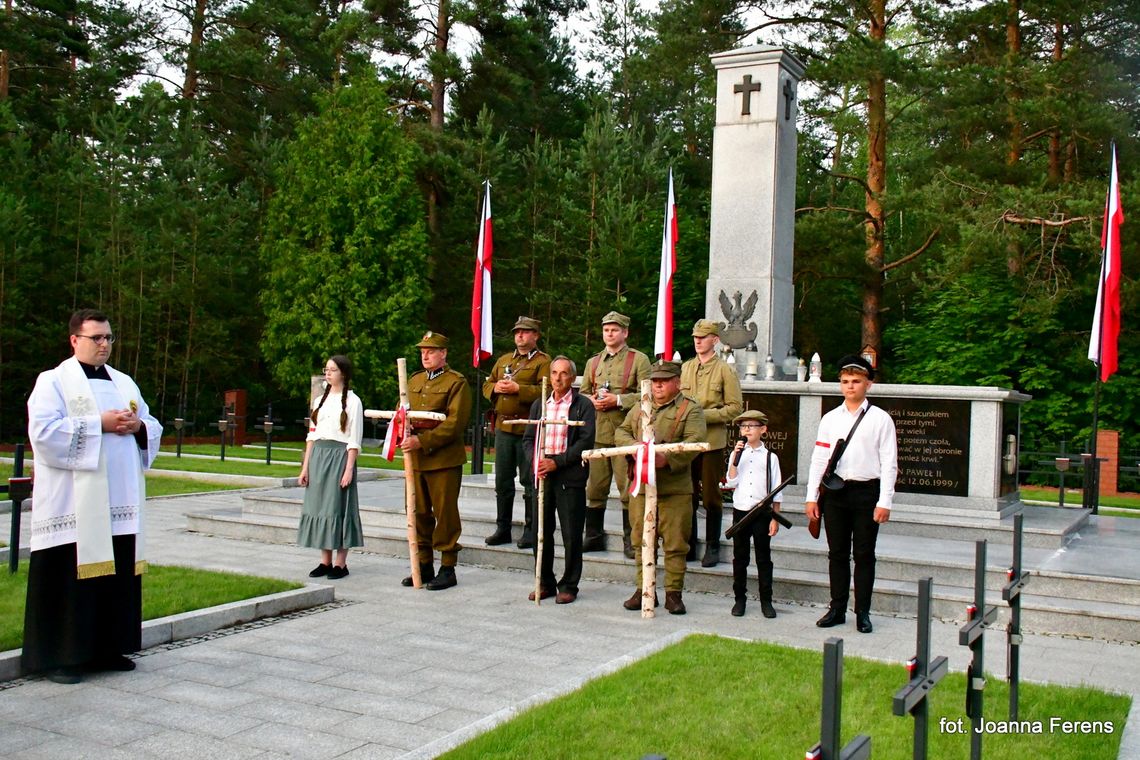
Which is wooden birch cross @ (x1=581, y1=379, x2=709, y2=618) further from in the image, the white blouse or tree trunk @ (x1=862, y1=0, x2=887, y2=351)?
tree trunk @ (x1=862, y1=0, x2=887, y2=351)

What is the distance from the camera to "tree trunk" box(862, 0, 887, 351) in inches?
979

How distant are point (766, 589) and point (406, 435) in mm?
3094

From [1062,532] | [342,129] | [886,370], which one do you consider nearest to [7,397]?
[342,129]

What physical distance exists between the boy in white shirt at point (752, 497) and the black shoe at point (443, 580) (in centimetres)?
236

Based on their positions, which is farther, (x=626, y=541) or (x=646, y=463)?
(x=626, y=541)

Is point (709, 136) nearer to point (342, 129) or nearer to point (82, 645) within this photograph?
point (342, 129)

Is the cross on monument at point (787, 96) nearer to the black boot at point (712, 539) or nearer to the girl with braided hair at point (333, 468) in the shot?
the black boot at point (712, 539)

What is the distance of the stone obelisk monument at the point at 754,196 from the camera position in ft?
42.5

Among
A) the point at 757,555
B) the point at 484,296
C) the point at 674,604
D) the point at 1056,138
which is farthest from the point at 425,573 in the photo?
the point at 1056,138

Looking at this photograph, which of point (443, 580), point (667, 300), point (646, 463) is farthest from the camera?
point (667, 300)

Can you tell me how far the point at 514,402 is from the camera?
31.4 feet

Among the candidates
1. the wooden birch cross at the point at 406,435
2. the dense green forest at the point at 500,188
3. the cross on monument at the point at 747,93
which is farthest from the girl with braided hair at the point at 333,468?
the dense green forest at the point at 500,188

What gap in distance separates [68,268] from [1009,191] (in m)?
23.4

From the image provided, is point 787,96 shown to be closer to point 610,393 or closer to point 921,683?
point 610,393
